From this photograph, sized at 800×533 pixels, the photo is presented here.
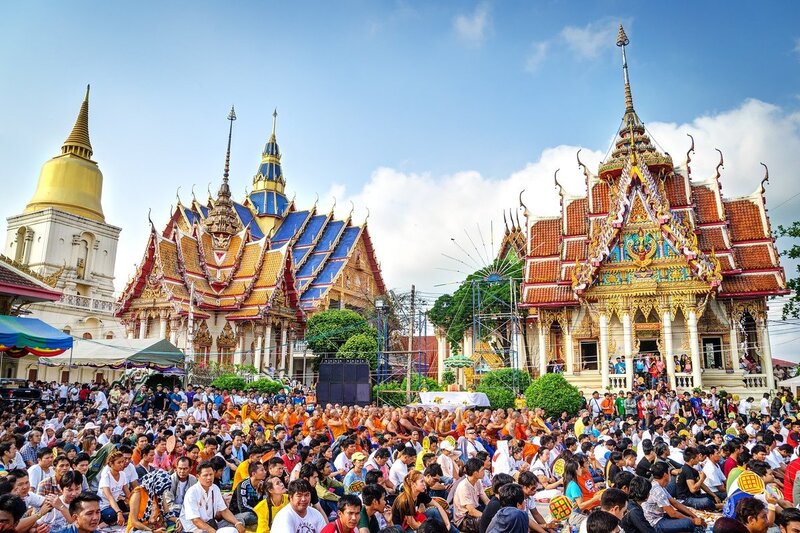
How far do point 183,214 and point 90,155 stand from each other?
7921 millimetres

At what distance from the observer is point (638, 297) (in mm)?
22656

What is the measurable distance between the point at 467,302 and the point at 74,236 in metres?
25.5

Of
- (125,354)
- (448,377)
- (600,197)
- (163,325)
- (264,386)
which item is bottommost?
(264,386)

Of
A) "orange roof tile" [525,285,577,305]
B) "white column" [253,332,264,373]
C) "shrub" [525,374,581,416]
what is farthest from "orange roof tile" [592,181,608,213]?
"white column" [253,332,264,373]

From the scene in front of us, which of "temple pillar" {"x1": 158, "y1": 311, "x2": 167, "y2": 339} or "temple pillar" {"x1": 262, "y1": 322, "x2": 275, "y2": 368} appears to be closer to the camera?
"temple pillar" {"x1": 158, "y1": 311, "x2": 167, "y2": 339}

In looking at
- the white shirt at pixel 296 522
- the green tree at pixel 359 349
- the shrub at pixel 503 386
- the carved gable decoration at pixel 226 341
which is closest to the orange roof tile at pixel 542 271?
the shrub at pixel 503 386

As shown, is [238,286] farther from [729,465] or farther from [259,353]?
[729,465]

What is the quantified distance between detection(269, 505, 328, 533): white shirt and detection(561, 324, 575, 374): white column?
20.1 meters

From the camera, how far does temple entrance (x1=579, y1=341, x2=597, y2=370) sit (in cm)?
2459

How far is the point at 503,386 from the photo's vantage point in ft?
71.4

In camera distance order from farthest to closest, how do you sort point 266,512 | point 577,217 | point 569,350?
1. point 577,217
2. point 569,350
3. point 266,512

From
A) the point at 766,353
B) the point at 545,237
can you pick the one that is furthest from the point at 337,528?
the point at 545,237

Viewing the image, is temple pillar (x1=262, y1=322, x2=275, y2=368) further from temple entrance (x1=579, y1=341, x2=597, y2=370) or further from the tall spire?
the tall spire

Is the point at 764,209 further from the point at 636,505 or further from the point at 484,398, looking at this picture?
the point at 636,505
